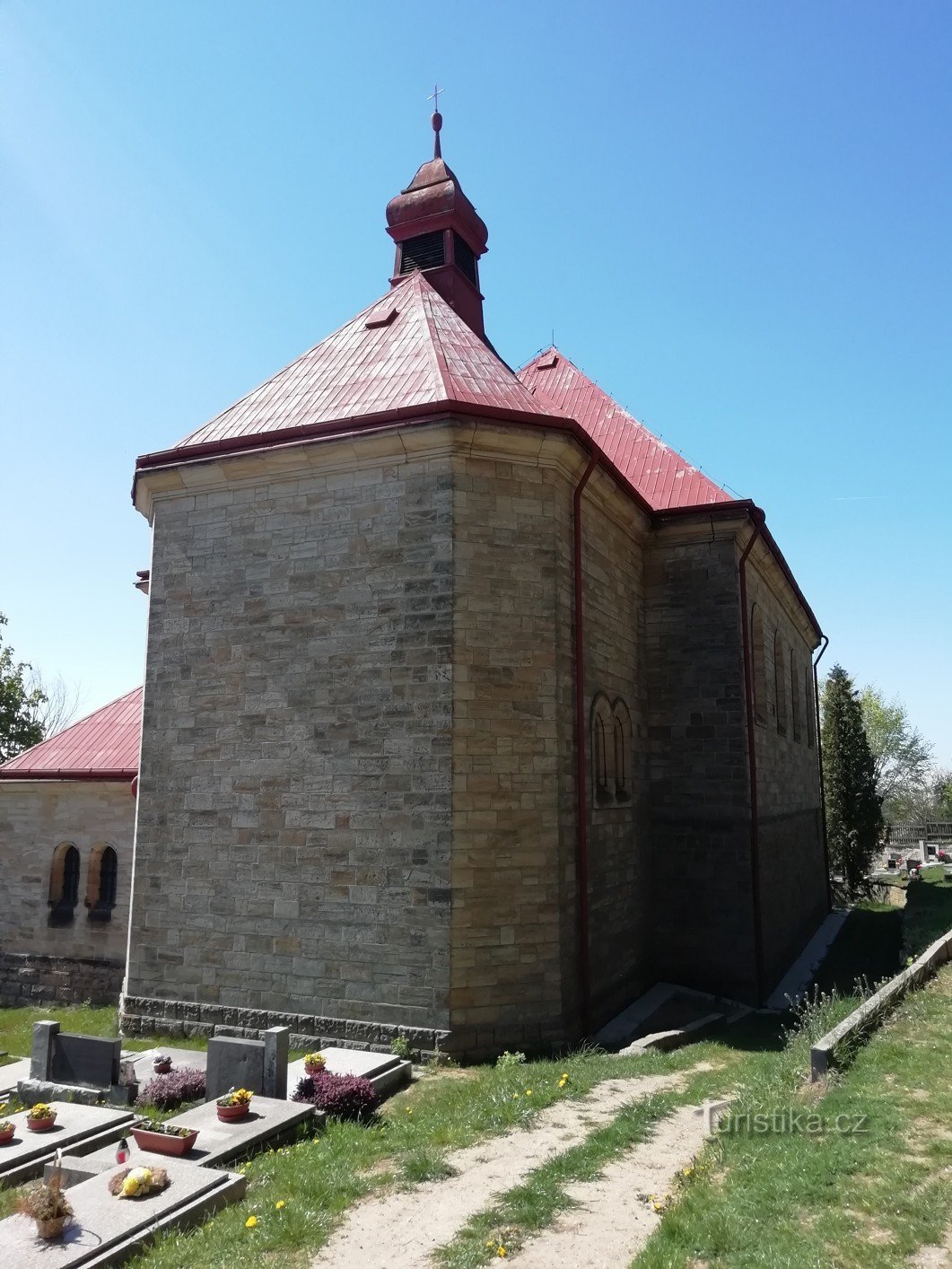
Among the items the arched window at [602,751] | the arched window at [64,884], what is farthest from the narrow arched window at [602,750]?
the arched window at [64,884]

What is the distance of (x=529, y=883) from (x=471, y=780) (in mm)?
1216

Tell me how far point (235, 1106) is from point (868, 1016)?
4971 millimetres

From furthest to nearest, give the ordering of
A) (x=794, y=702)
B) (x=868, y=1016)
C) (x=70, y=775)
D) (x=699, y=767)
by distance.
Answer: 1. (x=794, y=702)
2. (x=70, y=775)
3. (x=699, y=767)
4. (x=868, y=1016)

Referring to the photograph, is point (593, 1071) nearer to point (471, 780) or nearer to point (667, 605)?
point (471, 780)

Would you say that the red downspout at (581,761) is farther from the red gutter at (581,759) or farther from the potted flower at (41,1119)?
the potted flower at (41,1119)

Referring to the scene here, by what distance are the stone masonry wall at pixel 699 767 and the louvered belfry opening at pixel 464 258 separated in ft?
21.1

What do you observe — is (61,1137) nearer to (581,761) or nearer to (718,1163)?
(718,1163)

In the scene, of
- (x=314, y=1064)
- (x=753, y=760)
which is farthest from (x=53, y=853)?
(x=753, y=760)

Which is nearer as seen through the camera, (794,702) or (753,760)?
(753,760)

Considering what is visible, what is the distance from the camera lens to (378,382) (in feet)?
34.6

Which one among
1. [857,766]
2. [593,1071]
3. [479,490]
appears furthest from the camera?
[857,766]

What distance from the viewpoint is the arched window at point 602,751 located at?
417 inches

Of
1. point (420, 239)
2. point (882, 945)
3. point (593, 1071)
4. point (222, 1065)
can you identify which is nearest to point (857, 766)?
point (882, 945)

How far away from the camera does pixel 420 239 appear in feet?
51.0
